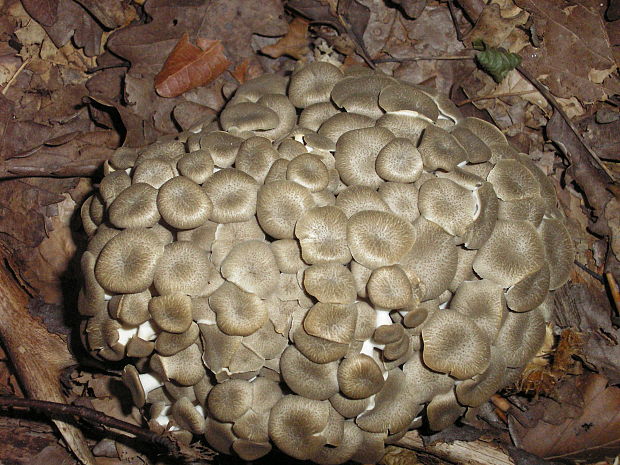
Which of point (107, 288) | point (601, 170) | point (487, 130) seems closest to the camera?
point (107, 288)

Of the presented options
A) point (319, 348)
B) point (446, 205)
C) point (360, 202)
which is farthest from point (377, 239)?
point (319, 348)

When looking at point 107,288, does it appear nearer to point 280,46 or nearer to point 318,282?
point 318,282

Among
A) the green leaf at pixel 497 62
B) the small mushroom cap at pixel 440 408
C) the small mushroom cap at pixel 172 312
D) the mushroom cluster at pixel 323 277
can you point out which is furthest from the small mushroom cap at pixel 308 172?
the green leaf at pixel 497 62

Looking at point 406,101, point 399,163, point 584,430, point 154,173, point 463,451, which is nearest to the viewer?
point 399,163

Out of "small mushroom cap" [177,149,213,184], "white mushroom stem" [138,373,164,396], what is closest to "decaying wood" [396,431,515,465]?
"white mushroom stem" [138,373,164,396]

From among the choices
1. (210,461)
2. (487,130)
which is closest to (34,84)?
(210,461)

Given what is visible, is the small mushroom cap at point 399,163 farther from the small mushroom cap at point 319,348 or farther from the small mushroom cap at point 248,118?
the small mushroom cap at point 319,348

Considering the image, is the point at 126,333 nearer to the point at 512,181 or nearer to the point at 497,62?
the point at 512,181
